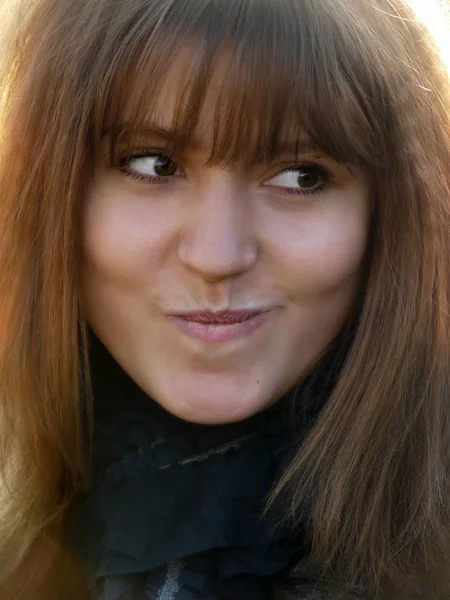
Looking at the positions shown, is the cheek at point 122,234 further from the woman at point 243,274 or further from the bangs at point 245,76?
the bangs at point 245,76

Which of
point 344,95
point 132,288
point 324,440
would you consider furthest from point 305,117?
point 324,440

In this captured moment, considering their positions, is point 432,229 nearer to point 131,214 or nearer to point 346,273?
point 346,273

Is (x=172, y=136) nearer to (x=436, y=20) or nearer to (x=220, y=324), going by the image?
(x=220, y=324)

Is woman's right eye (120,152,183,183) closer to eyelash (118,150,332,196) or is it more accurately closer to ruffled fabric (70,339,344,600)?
eyelash (118,150,332,196)

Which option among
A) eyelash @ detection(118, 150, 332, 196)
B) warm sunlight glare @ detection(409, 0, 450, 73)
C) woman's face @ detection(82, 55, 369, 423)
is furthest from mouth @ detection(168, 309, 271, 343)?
warm sunlight glare @ detection(409, 0, 450, 73)

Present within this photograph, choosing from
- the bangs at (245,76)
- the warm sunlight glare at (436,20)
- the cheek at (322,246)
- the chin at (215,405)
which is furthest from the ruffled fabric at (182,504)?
the warm sunlight glare at (436,20)

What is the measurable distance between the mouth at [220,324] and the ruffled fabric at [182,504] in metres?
0.18

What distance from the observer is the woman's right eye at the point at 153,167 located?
137 cm

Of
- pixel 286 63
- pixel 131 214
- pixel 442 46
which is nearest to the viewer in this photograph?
pixel 286 63

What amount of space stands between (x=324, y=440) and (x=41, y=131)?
62 centimetres

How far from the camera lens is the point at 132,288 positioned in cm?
141

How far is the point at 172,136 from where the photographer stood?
131cm

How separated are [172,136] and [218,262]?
0.60 ft

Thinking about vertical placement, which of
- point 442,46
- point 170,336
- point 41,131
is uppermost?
point 442,46
